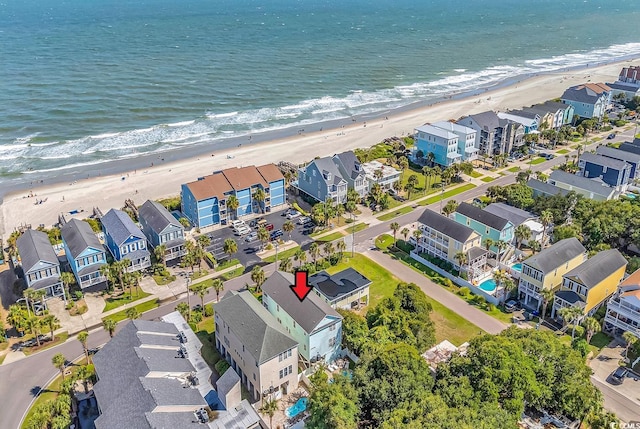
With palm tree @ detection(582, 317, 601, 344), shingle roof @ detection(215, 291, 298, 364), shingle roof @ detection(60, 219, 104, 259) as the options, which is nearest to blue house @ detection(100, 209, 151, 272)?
shingle roof @ detection(60, 219, 104, 259)

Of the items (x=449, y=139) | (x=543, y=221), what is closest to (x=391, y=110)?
(x=449, y=139)

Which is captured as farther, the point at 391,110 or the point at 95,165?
the point at 391,110

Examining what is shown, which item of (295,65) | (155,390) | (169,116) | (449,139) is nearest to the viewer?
(155,390)

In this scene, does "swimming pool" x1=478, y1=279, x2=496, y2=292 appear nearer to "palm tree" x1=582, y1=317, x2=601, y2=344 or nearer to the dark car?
"palm tree" x1=582, y1=317, x2=601, y2=344

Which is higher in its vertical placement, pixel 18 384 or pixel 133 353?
pixel 133 353

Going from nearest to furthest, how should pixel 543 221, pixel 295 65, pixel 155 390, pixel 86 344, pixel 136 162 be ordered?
pixel 155 390 < pixel 86 344 < pixel 543 221 < pixel 136 162 < pixel 295 65

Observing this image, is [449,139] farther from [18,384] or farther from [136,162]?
[18,384]
